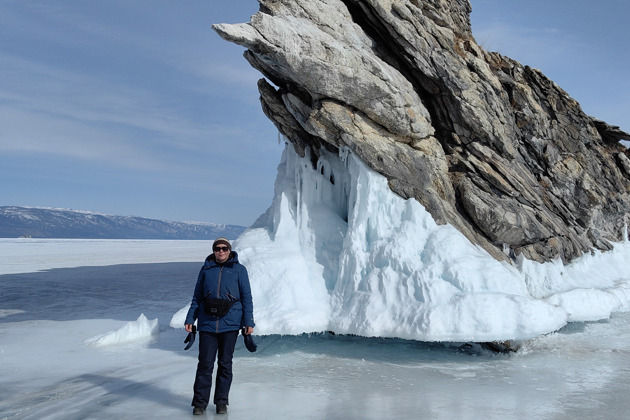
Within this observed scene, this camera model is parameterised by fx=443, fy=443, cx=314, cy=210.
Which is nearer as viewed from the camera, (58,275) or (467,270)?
(467,270)

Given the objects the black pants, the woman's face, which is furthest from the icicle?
the black pants

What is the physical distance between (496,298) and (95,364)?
7.95 m

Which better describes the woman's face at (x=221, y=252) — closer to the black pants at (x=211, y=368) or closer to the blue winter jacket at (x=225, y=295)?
the blue winter jacket at (x=225, y=295)

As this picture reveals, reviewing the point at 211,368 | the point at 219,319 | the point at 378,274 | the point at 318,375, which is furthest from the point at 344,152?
the point at 211,368

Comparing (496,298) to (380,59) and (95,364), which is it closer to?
(380,59)

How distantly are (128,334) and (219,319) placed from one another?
560 centimetres

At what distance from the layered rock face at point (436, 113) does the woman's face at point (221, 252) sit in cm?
513

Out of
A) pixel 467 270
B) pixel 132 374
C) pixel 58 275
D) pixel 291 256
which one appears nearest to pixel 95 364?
pixel 132 374

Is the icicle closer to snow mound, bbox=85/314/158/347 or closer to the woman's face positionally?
the woman's face

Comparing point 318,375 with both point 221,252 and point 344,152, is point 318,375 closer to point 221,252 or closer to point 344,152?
point 221,252

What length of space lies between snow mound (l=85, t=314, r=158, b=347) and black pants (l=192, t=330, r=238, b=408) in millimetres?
5140

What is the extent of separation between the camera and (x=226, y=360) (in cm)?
607

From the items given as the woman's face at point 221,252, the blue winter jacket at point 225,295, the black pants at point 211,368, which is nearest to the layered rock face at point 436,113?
the woman's face at point 221,252

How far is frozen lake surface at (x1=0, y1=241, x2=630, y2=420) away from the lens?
6.16 metres
